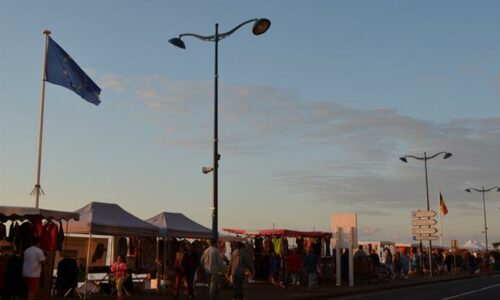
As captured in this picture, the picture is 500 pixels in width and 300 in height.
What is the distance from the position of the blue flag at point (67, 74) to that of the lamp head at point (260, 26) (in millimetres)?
6508

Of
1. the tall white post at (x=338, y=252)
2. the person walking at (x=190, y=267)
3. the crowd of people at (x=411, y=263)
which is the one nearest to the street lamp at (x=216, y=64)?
the person walking at (x=190, y=267)

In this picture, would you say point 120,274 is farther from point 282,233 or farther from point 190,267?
point 282,233

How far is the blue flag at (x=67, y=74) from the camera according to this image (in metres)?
21.2

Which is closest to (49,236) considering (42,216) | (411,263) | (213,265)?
(42,216)

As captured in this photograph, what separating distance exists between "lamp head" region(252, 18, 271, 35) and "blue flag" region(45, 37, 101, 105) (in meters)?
6.51

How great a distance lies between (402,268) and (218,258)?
27819 millimetres

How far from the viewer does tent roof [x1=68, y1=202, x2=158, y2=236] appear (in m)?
20.5

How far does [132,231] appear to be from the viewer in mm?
21672

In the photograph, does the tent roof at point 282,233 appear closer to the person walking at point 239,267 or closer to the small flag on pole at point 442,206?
the person walking at point 239,267

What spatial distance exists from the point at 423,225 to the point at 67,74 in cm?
2672

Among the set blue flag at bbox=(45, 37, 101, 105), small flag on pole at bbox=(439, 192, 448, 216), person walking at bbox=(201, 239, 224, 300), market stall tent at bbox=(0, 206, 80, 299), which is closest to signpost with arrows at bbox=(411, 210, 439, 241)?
small flag on pole at bbox=(439, 192, 448, 216)

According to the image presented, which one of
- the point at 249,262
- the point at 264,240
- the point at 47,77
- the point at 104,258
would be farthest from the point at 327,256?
the point at 47,77

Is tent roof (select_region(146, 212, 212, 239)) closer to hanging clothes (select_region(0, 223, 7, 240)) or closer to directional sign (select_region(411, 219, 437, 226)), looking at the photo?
hanging clothes (select_region(0, 223, 7, 240))

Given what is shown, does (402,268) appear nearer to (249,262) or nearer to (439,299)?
(439,299)
